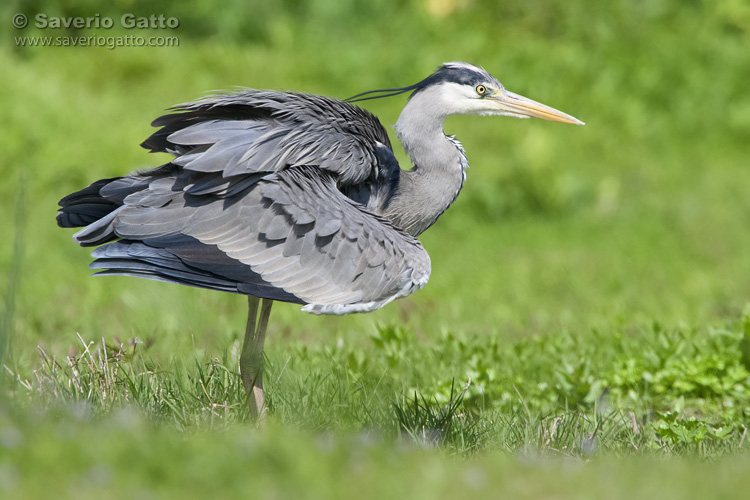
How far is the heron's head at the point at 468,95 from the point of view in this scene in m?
5.94

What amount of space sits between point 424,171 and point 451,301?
386 centimetres

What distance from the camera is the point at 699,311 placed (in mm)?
8375

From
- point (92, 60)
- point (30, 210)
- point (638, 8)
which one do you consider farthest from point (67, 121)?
point (638, 8)

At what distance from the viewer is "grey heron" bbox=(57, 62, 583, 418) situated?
→ 482 centimetres

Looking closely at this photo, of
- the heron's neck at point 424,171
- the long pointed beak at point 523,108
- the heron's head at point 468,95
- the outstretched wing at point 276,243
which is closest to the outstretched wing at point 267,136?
the outstretched wing at point 276,243

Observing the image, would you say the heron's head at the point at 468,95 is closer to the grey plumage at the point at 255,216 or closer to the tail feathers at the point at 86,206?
the grey plumage at the point at 255,216

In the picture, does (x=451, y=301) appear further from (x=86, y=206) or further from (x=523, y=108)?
(x=86, y=206)

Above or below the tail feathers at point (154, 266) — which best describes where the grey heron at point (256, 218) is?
above

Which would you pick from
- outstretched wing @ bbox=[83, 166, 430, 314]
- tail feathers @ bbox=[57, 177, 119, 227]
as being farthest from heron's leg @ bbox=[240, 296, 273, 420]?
tail feathers @ bbox=[57, 177, 119, 227]

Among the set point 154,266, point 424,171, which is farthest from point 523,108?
point 154,266

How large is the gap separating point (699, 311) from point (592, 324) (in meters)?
Result: 1.40

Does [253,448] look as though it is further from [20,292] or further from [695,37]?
[695,37]

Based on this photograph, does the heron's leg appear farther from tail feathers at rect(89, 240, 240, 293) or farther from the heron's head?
the heron's head

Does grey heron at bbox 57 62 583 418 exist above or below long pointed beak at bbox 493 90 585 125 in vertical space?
below
